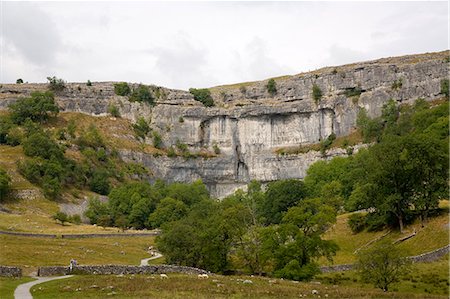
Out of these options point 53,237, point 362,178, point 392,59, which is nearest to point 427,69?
point 392,59

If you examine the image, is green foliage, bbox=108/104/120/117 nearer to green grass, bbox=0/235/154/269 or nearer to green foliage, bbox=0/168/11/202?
green foliage, bbox=0/168/11/202

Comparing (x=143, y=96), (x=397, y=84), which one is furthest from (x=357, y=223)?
(x=143, y=96)

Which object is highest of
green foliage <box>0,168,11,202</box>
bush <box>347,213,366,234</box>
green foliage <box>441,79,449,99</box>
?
green foliage <box>441,79,449,99</box>

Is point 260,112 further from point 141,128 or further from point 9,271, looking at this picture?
point 9,271

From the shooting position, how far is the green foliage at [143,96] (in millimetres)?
184375

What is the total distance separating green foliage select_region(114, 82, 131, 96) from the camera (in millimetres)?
185250

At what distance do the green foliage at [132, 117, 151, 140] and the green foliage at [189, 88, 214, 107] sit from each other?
21.1 m

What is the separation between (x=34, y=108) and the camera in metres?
162

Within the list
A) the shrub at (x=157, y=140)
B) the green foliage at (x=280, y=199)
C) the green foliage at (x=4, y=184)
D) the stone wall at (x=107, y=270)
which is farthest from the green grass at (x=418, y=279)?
the shrub at (x=157, y=140)

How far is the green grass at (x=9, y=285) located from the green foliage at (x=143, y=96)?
149m

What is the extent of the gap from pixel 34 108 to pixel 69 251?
10774cm

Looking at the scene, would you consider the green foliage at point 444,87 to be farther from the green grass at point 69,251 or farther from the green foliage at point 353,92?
the green grass at point 69,251

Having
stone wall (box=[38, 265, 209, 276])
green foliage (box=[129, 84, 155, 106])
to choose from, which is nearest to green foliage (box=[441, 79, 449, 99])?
green foliage (box=[129, 84, 155, 106])

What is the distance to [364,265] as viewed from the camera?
47.1 meters
